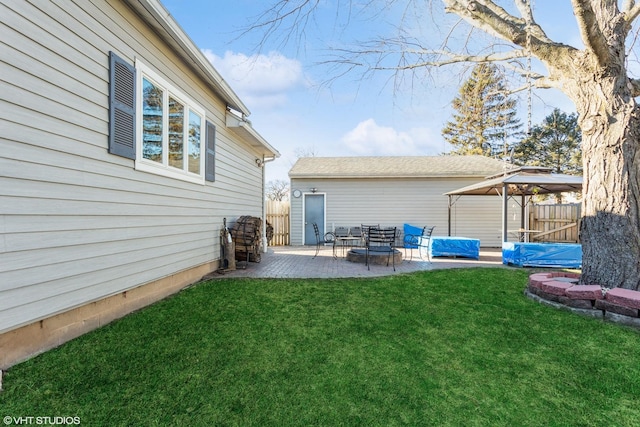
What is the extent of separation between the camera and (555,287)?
4.11m

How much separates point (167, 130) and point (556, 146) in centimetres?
2822

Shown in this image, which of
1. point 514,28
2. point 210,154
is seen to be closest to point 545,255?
point 514,28

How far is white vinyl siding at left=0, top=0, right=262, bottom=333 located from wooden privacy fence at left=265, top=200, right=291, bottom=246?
25.4ft

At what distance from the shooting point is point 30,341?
2410mm

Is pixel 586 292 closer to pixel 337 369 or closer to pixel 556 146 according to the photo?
pixel 337 369

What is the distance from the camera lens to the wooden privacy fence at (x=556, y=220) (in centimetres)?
1045

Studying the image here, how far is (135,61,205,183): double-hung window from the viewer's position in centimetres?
379

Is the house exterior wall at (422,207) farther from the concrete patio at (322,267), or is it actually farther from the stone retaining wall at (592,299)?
the stone retaining wall at (592,299)

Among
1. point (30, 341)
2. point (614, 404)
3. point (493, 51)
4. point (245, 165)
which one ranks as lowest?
point (614, 404)

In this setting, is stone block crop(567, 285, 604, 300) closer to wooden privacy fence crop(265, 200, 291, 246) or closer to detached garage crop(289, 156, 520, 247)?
detached garage crop(289, 156, 520, 247)

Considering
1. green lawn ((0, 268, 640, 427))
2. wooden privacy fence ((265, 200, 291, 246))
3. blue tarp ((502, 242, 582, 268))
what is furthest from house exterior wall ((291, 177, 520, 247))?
green lawn ((0, 268, 640, 427))

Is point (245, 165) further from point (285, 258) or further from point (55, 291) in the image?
point (55, 291)

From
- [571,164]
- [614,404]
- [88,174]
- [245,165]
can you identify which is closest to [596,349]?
[614,404]

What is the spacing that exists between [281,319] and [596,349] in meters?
3.35
